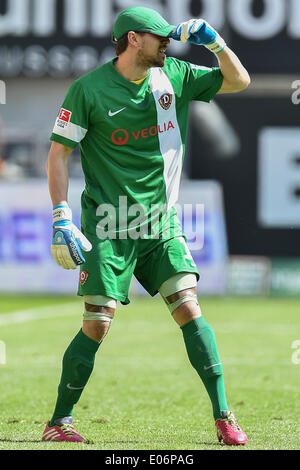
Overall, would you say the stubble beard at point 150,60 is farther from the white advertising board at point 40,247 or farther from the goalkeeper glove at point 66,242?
the white advertising board at point 40,247

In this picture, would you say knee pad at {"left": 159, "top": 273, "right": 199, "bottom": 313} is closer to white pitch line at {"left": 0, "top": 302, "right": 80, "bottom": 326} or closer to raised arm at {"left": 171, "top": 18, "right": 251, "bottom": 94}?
raised arm at {"left": 171, "top": 18, "right": 251, "bottom": 94}

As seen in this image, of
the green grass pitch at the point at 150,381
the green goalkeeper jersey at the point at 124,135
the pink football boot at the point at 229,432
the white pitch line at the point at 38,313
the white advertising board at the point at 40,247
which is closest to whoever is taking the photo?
the pink football boot at the point at 229,432

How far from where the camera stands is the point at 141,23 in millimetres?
5523

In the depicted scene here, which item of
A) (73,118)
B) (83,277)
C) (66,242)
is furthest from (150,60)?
(83,277)

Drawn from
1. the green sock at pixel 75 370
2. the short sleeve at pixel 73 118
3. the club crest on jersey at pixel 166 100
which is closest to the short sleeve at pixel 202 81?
the club crest on jersey at pixel 166 100

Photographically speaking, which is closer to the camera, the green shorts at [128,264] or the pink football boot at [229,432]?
the pink football boot at [229,432]

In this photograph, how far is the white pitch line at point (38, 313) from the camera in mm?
12938

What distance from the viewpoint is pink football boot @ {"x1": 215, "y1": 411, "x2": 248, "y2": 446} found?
5270mm

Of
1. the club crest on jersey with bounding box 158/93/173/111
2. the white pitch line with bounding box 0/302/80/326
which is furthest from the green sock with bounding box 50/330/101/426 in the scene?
the white pitch line with bounding box 0/302/80/326

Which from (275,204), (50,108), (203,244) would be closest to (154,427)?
(203,244)

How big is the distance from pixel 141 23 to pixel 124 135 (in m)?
0.60

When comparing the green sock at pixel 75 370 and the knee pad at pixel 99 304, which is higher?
the knee pad at pixel 99 304

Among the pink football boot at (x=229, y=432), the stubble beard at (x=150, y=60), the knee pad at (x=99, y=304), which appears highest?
the stubble beard at (x=150, y=60)

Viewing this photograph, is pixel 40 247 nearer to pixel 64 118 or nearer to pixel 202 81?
pixel 202 81
